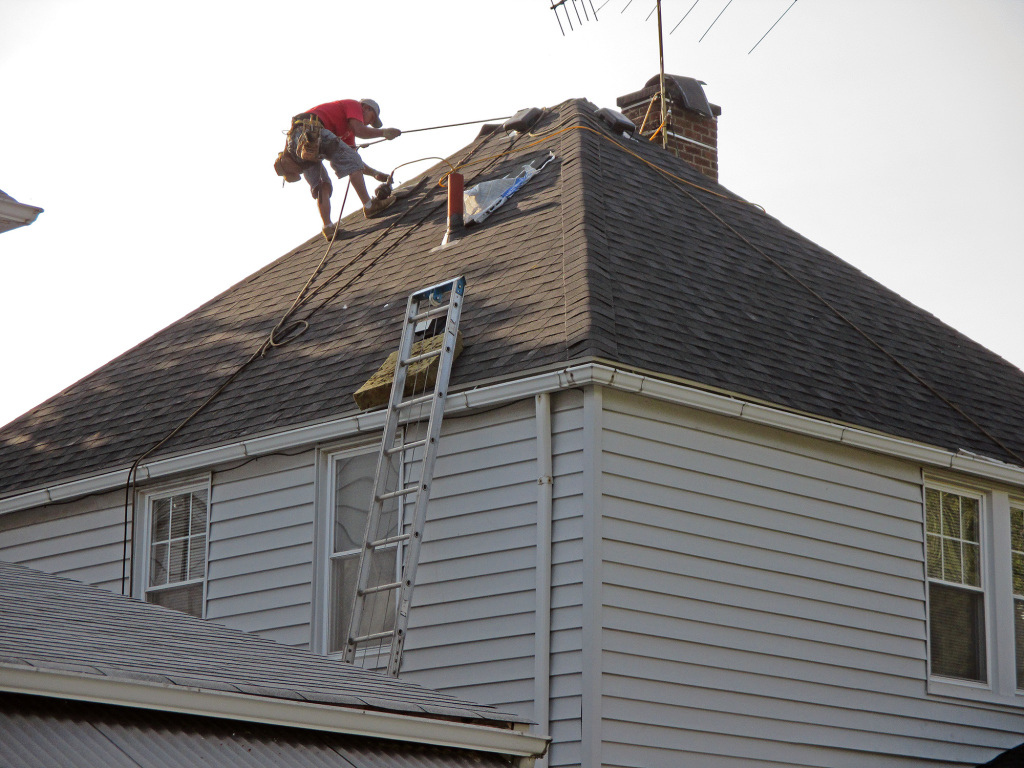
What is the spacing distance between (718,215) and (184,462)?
5.33 m

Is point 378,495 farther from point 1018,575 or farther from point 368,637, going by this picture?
point 1018,575

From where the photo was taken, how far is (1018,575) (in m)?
12.0

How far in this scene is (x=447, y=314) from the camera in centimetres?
1062

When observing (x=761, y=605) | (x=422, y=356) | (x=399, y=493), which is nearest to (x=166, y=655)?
(x=399, y=493)

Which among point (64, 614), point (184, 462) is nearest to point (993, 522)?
point (184, 462)

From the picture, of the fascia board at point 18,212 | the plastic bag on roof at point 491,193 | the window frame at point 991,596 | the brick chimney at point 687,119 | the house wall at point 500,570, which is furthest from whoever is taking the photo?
the brick chimney at point 687,119

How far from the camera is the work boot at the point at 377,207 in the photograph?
1437 cm

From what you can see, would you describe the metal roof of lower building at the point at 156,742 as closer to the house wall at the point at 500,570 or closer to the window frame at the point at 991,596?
the house wall at the point at 500,570

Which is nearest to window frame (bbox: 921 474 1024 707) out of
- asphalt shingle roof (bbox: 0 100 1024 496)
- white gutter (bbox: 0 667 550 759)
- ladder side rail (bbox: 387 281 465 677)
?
asphalt shingle roof (bbox: 0 100 1024 496)

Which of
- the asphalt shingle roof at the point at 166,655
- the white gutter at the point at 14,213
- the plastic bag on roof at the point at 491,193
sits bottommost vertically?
the asphalt shingle roof at the point at 166,655

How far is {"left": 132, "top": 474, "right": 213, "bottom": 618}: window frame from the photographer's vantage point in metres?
12.0

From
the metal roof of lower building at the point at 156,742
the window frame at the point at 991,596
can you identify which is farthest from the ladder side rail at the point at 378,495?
the window frame at the point at 991,596

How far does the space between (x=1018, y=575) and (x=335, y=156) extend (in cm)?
740

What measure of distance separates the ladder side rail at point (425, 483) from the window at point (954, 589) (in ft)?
13.5
